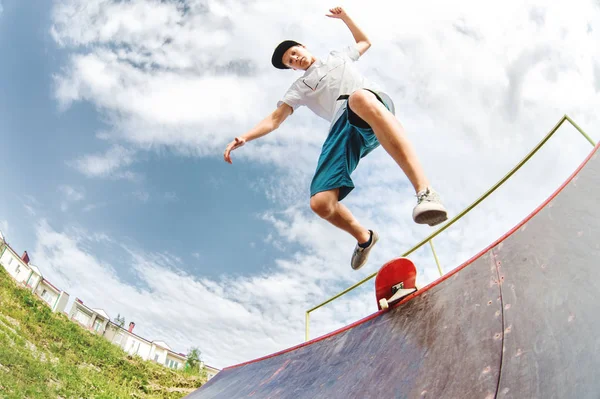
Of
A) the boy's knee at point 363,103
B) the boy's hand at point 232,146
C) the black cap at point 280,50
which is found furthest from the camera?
the black cap at point 280,50

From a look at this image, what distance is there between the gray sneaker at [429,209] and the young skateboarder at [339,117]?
0.30m

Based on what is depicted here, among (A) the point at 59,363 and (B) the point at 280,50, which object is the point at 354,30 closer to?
(B) the point at 280,50

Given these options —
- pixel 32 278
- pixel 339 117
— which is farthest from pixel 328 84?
pixel 32 278

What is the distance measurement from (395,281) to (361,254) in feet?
1.67

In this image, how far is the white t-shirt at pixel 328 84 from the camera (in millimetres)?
2527

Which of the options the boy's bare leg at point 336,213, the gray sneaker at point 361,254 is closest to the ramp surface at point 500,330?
the gray sneaker at point 361,254

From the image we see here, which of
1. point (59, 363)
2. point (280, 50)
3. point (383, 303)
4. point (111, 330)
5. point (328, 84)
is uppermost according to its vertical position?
point (111, 330)

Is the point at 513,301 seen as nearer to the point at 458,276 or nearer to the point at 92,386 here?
the point at 458,276

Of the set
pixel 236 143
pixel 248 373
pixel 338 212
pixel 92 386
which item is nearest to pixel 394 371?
pixel 338 212

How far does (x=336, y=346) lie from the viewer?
2.28 meters

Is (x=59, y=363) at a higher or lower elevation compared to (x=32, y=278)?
lower

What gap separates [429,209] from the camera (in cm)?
169

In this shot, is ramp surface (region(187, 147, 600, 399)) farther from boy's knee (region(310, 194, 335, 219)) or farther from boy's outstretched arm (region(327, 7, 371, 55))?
boy's outstretched arm (region(327, 7, 371, 55))

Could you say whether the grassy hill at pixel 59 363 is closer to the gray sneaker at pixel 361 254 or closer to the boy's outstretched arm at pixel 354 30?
the gray sneaker at pixel 361 254
